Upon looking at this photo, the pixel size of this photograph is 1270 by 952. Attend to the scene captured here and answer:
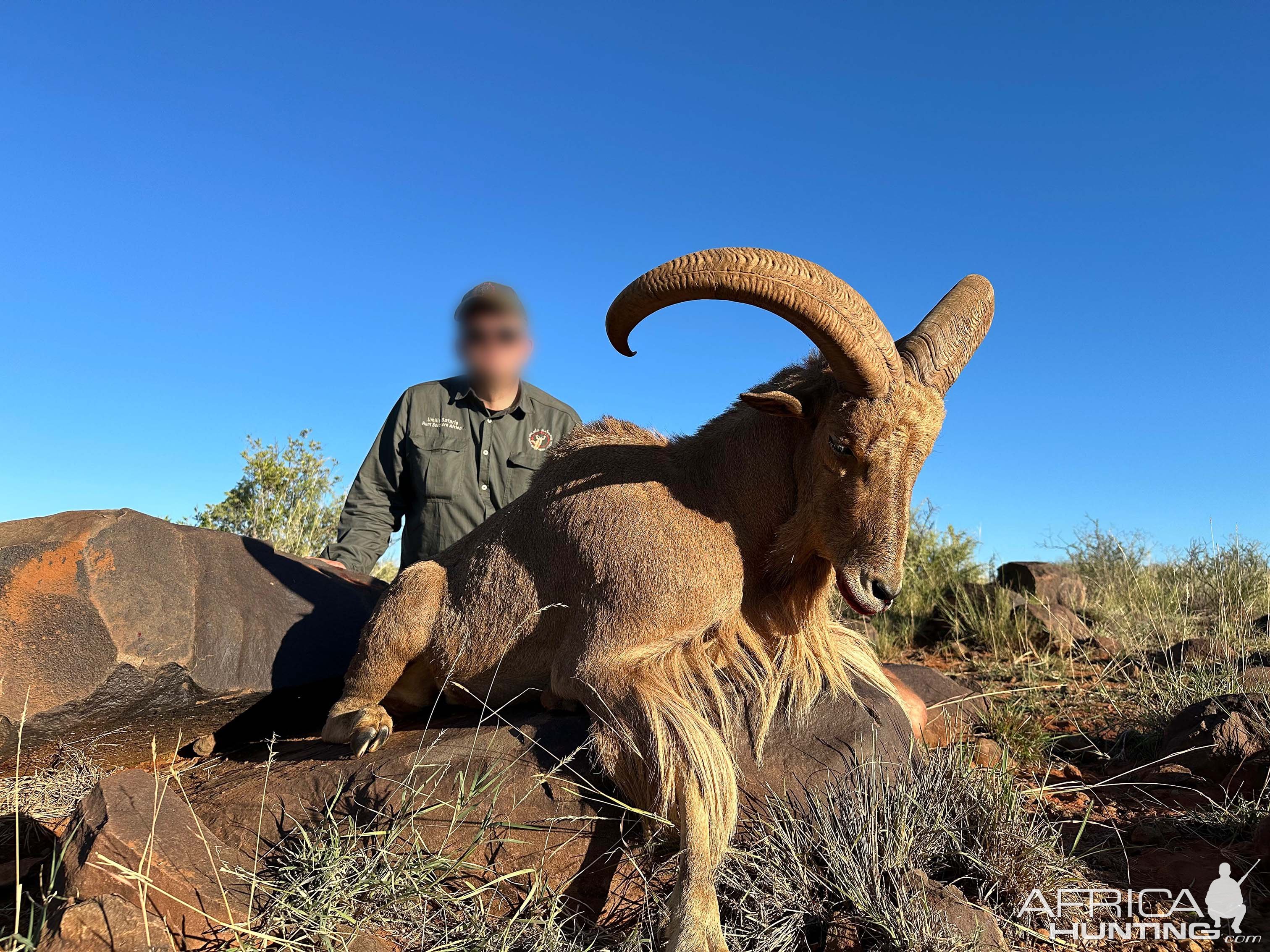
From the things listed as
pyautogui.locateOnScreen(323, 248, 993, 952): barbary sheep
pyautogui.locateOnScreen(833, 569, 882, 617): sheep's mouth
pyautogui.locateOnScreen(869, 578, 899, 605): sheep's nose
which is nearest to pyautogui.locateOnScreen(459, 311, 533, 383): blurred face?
pyautogui.locateOnScreen(323, 248, 993, 952): barbary sheep

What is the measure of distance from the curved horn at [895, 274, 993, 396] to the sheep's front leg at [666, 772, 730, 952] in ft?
6.63

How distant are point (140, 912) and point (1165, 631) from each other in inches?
318

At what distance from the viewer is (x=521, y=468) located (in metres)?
7.09

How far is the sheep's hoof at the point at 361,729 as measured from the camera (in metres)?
3.97

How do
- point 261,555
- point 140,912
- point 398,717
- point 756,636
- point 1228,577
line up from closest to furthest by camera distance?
1. point 140,912
2. point 756,636
3. point 398,717
4. point 261,555
5. point 1228,577

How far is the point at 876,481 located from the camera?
344 cm

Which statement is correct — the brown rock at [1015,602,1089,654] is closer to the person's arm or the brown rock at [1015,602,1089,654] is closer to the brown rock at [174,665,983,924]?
the brown rock at [174,665,983,924]

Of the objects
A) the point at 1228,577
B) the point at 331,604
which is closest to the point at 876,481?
the point at 331,604

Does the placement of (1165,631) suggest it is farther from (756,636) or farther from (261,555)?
(261,555)

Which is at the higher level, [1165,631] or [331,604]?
[1165,631]

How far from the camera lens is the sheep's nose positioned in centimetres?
339

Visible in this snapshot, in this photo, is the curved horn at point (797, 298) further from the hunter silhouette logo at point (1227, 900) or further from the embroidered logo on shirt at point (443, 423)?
the embroidered logo on shirt at point (443, 423)

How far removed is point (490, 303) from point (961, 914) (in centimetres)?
552

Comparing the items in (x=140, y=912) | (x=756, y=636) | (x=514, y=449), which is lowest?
(x=140, y=912)
